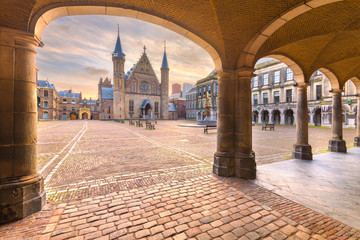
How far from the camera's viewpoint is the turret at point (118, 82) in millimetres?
41750

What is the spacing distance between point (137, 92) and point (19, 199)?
45027 millimetres

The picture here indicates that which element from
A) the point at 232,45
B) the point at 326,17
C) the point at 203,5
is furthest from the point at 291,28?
the point at 203,5

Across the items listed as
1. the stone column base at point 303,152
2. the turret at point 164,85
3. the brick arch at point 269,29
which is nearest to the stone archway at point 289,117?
the stone column base at point 303,152

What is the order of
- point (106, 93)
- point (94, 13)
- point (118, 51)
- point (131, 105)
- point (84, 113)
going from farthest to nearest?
point (84, 113)
point (106, 93)
point (131, 105)
point (118, 51)
point (94, 13)

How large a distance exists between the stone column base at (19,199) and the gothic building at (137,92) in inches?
1644

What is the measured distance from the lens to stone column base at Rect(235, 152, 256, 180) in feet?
14.2

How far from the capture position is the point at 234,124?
4.67 m

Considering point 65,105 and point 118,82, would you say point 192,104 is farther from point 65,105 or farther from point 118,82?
point 65,105

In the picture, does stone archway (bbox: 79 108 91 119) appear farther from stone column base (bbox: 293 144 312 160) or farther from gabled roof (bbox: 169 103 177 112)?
stone column base (bbox: 293 144 312 160)

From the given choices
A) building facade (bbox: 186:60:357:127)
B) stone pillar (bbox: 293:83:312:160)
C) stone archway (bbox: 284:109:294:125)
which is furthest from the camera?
stone archway (bbox: 284:109:294:125)

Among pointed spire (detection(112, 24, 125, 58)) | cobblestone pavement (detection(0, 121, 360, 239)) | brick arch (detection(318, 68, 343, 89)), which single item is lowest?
cobblestone pavement (detection(0, 121, 360, 239))


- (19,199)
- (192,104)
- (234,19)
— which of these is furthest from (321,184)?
(192,104)

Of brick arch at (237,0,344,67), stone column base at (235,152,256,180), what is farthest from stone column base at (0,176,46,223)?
brick arch at (237,0,344,67)

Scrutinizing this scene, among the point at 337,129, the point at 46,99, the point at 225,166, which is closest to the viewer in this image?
the point at 225,166
